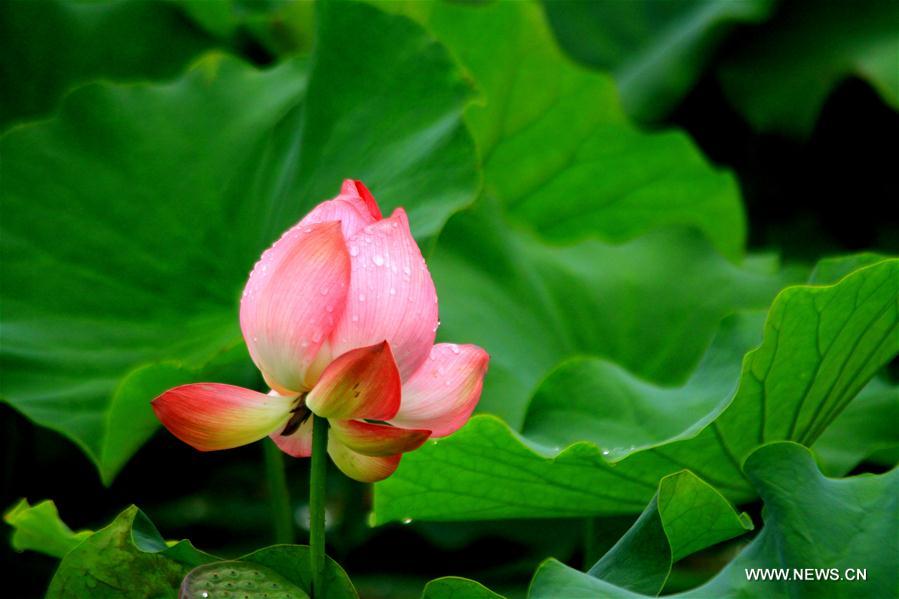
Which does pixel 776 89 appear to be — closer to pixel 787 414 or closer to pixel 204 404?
pixel 787 414

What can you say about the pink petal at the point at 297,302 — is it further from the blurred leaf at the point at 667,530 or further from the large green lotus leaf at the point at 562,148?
the large green lotus leaf at the point at 562,148

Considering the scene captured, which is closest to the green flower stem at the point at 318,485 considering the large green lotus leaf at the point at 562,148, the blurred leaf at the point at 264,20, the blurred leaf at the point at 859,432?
the blurred leaf at the point at 859,432

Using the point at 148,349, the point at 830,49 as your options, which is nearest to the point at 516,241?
the point at 148,349

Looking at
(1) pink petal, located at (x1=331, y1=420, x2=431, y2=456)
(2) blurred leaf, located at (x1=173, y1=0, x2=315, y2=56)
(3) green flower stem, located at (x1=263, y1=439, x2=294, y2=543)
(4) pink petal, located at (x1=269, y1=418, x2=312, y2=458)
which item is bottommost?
(3) green flower stem, located at (x1=263, y1=439, x2=294, y2=543)

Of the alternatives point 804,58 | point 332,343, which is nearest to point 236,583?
point 332,343

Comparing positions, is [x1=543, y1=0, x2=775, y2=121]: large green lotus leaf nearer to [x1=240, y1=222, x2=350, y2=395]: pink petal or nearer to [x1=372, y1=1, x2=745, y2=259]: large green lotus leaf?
[x1=372, y1=1, x2=745, y2=259]: large green lotus leaf

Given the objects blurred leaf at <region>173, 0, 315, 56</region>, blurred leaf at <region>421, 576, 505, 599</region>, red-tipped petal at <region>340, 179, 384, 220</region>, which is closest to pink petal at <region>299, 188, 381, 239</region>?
red-tipped petal at <region>340, 179, 384, 220</region>
